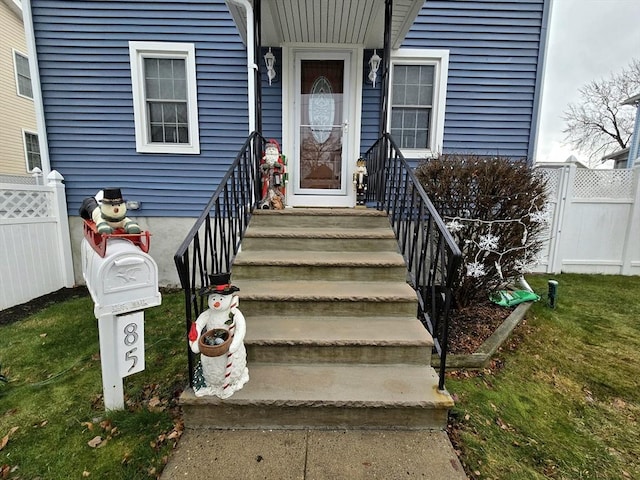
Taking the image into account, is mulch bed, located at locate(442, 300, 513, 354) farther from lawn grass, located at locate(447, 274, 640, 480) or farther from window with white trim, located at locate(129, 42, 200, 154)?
window with white trim, located at locate(129, 42, 200, 154)

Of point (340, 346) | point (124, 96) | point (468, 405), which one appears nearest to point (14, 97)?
point (124, 96)

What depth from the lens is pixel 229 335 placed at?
1925 millimetres

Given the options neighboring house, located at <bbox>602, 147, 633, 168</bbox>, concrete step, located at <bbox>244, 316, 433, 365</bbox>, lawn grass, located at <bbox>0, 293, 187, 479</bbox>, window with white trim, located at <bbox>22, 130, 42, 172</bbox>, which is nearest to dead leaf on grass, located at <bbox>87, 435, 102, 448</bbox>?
lawn grass, located at <bbox>0, 293, 187, 479</bbox>

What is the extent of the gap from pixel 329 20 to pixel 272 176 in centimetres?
196

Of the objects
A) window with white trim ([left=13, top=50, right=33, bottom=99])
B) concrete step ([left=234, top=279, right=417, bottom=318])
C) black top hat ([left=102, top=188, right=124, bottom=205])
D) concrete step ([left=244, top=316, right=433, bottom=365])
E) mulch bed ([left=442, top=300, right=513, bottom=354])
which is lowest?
mulch bed ([left=442, top=300, right=513, bottom=354])

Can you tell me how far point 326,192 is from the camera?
4844 millimetres

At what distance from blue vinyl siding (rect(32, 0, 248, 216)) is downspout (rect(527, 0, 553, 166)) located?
4.29 m

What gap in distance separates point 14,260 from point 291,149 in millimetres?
3798

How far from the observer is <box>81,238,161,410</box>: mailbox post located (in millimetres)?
1887

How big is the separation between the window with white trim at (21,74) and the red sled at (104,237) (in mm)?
11111

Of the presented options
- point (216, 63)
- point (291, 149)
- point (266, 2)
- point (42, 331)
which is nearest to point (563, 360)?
point (291, 149)

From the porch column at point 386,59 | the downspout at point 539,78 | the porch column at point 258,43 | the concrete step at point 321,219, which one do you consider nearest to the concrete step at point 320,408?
the concrete step at point 321,219

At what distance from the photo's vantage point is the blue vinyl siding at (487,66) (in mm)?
4629

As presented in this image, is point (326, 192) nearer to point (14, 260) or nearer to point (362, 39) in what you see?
point (362, 39)
